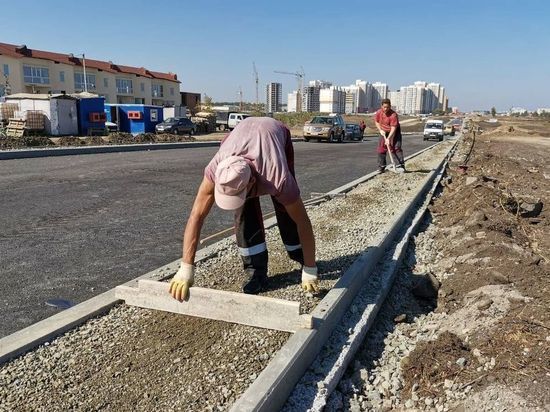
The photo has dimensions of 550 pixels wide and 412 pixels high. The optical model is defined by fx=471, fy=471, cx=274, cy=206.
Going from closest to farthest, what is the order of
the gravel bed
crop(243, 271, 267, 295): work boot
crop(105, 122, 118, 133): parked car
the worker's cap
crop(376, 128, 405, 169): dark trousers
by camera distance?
the gravel bed → the worker's cap → crop(243, 271, 267, 295): work boot → crop(376, 128, 405, 169): dark trousers → crop(105, 122, 118, 133): parked car

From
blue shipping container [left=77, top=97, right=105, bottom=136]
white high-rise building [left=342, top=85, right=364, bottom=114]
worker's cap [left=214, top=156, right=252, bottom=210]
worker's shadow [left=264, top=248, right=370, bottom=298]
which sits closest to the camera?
worker's cap [left=214, top=156, right=252, bottom=210]

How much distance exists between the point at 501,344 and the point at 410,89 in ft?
594

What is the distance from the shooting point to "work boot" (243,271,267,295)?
13.1ft

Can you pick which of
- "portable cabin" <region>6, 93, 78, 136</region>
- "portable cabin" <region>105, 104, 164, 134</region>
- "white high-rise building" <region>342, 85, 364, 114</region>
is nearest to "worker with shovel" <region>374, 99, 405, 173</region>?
"portable cabin" <region>6, 93, 78, 136</region>

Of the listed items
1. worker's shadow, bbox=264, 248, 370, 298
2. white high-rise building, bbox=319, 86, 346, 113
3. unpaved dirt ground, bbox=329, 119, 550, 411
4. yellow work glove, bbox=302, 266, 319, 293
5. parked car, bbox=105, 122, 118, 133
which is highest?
white high-rise building, bbox=319, 86, 346, 113

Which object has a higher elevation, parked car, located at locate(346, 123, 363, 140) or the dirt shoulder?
parked car, located at locate(346, 123, 363, 140)

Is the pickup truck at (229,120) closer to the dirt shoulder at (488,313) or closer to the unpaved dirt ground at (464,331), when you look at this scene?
the dirt shoulder at (488,313)

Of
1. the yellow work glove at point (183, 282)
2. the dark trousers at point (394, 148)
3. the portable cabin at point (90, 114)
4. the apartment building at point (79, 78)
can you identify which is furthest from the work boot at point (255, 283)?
the apartment building at point (79, 78)

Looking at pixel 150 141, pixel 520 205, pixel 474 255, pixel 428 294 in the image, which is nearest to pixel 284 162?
pixel 428 294

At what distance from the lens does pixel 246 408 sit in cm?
230

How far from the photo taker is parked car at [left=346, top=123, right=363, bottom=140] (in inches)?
1381

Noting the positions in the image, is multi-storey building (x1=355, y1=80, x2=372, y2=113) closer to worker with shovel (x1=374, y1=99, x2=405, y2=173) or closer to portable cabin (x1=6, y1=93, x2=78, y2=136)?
portable cabin (x1=6, y1=93, x2=78, y2=136)

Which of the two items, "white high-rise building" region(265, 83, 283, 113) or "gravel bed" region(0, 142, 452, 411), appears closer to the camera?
"gravel bed" region(0, 142, 452, 411)

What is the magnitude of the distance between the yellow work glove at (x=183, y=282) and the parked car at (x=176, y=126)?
3187 cm
